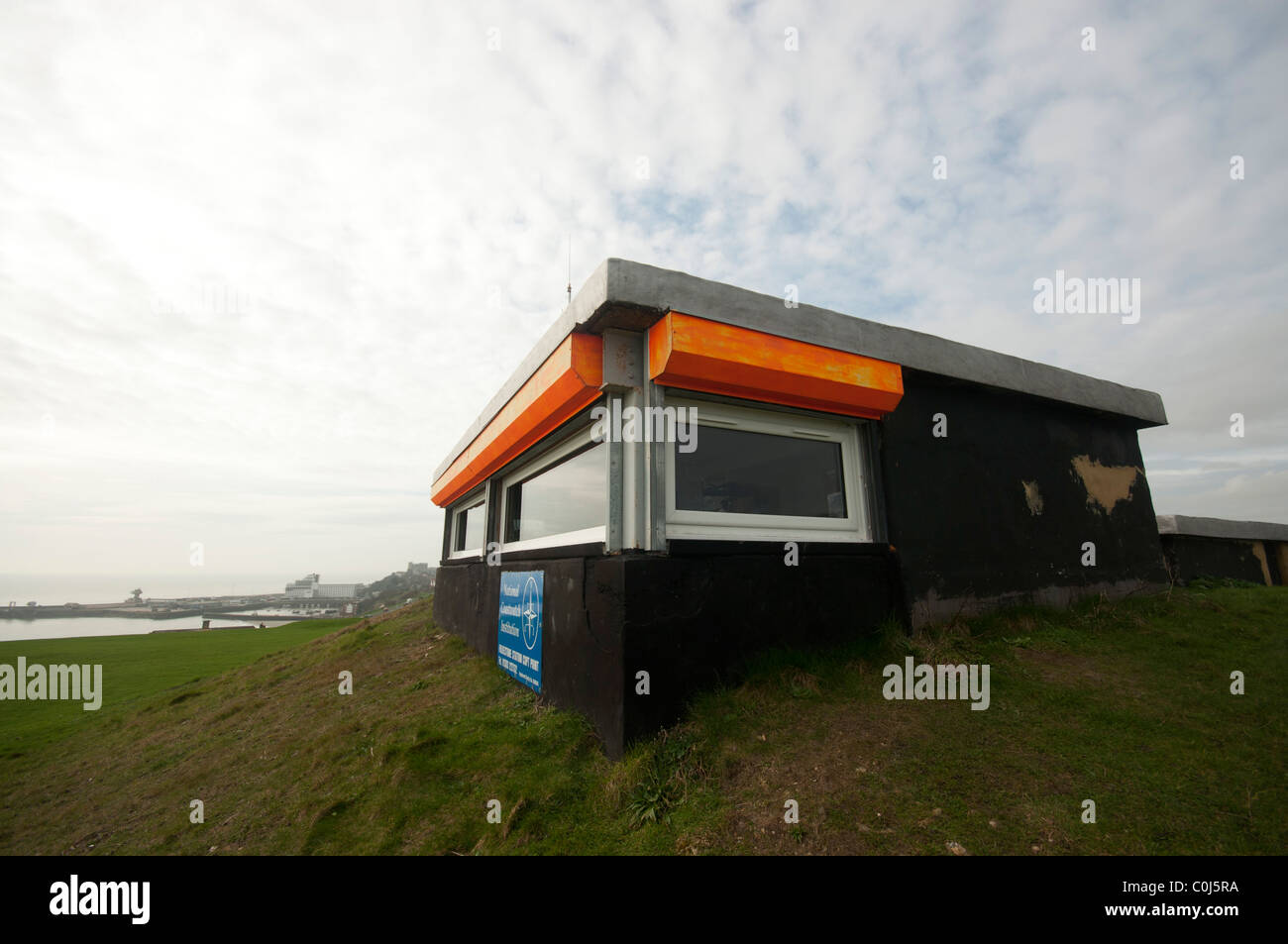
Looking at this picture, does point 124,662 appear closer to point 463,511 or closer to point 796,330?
point 463,511

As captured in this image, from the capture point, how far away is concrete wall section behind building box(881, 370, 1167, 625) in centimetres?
574

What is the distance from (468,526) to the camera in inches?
476

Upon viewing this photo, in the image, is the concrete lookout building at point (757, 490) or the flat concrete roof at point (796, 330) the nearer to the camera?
the concrete lookout building at point (757, 490)

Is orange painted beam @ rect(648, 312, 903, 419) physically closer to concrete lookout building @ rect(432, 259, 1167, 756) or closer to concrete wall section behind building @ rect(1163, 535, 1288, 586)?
concrete lookout building @ rect(432, 259, 1167, 756)

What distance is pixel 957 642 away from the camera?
203 inches

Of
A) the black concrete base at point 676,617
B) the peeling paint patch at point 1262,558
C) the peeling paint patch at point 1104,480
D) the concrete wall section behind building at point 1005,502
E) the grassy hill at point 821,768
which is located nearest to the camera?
the grassy hill at point 821,768

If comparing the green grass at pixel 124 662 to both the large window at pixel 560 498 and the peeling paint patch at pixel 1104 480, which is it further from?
the peeling paint patch at pixel 1104 480

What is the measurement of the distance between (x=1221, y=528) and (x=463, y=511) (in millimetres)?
15571

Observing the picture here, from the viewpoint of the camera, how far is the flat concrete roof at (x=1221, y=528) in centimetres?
921

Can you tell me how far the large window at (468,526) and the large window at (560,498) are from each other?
6.79 ft

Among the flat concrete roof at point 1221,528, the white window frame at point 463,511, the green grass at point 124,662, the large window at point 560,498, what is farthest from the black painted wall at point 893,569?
the green grass at point 124,662

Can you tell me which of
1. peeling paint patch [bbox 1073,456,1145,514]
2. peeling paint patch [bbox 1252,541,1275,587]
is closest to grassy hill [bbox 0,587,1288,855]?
peeling paint patch [bbox 1073,456,1145,514]

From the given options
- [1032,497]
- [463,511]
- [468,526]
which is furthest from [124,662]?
[1032,497]
